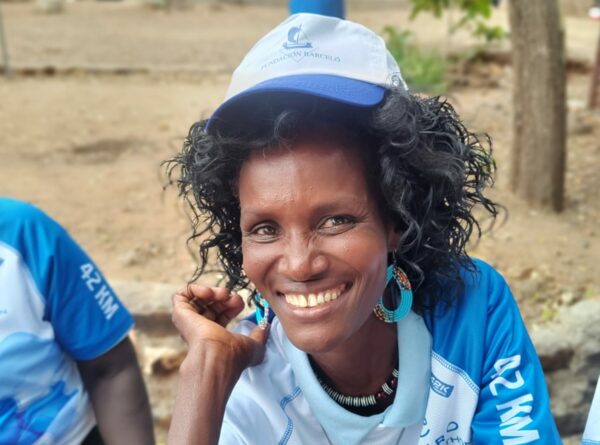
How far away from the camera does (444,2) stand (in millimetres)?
7109

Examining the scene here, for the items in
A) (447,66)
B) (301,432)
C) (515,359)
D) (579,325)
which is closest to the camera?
(515,359)

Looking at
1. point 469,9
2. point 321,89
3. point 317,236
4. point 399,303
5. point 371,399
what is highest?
point 321,89

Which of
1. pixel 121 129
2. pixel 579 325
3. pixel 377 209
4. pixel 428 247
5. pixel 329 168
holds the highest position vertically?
pixel 329 168

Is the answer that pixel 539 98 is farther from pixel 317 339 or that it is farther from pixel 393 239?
pixel 317 339

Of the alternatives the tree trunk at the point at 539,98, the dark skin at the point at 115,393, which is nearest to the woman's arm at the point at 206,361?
the dark skin at the point at 115,393

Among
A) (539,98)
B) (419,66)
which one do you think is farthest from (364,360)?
(419,66)

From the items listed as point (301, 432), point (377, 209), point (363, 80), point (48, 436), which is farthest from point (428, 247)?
point (48, 436)

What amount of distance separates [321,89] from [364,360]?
0.65 metres

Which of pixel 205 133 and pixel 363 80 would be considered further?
pixel 205 133

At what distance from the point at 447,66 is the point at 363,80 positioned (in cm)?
723

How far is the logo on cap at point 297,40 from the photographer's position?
4.76 ft

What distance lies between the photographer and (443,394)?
159 cm

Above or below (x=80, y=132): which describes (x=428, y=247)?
above

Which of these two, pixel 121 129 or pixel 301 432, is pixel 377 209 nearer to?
pixel 301 432
